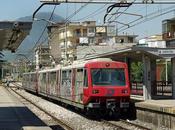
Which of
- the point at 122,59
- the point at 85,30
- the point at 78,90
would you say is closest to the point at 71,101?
the point at 78,90

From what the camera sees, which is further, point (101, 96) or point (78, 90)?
point (78, 90)

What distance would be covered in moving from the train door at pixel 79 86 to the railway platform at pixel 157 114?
9.34 ft

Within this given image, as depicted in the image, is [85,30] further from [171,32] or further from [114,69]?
[114,69]

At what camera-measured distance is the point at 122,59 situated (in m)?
33.0

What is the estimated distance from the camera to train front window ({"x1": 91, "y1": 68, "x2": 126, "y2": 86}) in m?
23.3

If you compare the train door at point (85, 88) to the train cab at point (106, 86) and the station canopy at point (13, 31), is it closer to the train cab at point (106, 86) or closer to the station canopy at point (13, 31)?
the train cab at point (106, 86)

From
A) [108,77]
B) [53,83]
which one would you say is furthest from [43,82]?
Answer: [108,77]

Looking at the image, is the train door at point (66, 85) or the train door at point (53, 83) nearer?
the train door at point (66, 85)

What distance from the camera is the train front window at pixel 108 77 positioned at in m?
23.3

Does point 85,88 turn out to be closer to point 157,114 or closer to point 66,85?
point 157,114

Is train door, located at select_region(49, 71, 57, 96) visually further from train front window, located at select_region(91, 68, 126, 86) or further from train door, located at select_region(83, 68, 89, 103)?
train front window, located at select_region(91, 68, 126, 86)

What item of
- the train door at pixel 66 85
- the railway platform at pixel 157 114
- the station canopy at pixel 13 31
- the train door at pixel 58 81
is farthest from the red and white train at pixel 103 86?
the train door at pixel 58 81

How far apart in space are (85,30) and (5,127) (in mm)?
96732

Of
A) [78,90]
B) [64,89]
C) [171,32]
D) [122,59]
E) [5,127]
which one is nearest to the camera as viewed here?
[5,127]
